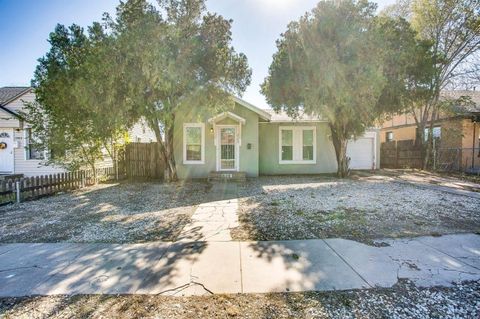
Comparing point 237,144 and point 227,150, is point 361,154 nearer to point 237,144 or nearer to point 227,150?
point 237,144

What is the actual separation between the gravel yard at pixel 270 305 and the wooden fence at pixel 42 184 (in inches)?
260

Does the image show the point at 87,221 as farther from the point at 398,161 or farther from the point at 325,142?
the point at 398,161

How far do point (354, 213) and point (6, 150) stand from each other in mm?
17900

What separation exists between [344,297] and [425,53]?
47.8 feet

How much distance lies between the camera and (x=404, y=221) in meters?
5.41

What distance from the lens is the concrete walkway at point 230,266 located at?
117 inches

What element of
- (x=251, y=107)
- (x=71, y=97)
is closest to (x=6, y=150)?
(x=71, y=97)

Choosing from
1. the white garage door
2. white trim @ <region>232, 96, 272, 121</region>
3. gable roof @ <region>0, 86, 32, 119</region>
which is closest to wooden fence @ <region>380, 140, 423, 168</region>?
the white garage door

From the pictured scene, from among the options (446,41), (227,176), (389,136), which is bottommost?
(227,176)

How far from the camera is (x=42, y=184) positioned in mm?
8477

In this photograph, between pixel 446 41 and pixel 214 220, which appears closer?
pixel 214 220

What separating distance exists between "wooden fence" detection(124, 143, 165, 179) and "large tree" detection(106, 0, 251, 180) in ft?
8.30

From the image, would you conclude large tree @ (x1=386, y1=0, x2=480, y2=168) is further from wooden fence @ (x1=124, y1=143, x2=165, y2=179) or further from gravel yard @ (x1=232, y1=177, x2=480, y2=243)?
wooden fence @ (x1=124, y1=143, x2=165, y2=179)

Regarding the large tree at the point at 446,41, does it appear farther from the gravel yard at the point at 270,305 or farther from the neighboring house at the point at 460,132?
the gravel yard at the point at 270,305
